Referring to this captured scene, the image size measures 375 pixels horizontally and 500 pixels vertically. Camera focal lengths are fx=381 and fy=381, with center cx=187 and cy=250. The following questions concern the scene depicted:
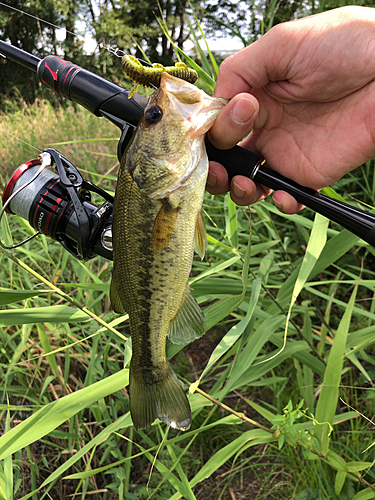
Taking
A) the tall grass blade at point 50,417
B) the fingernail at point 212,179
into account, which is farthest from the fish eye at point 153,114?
the tall grass blade at point 50,417

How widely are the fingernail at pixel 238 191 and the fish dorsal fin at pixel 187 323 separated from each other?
508mm

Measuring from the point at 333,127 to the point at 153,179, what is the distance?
96cm

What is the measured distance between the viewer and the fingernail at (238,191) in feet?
5.14

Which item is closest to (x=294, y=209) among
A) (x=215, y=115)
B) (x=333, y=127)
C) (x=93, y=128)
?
(x=333, y=127)

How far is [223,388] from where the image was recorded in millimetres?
1914

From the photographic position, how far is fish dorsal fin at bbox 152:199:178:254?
48.1 inches

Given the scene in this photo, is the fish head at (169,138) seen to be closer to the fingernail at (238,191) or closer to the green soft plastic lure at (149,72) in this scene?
the green soft plastic lure at (149,72)


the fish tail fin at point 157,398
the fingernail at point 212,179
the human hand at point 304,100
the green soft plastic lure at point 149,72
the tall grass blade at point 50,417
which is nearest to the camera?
the green soft plastic lure at point 149,72

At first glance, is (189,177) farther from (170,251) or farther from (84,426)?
(84,426)

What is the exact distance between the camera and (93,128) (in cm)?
593

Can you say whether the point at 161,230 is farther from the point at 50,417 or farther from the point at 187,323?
the point at 50,417

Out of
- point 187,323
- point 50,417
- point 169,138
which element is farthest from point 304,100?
point 50,417

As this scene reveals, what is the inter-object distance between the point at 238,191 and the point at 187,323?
61 cm

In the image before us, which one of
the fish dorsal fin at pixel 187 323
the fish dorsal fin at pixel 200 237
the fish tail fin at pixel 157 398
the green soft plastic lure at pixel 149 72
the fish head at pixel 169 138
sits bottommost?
the fish tail fin at pixel 157 398
